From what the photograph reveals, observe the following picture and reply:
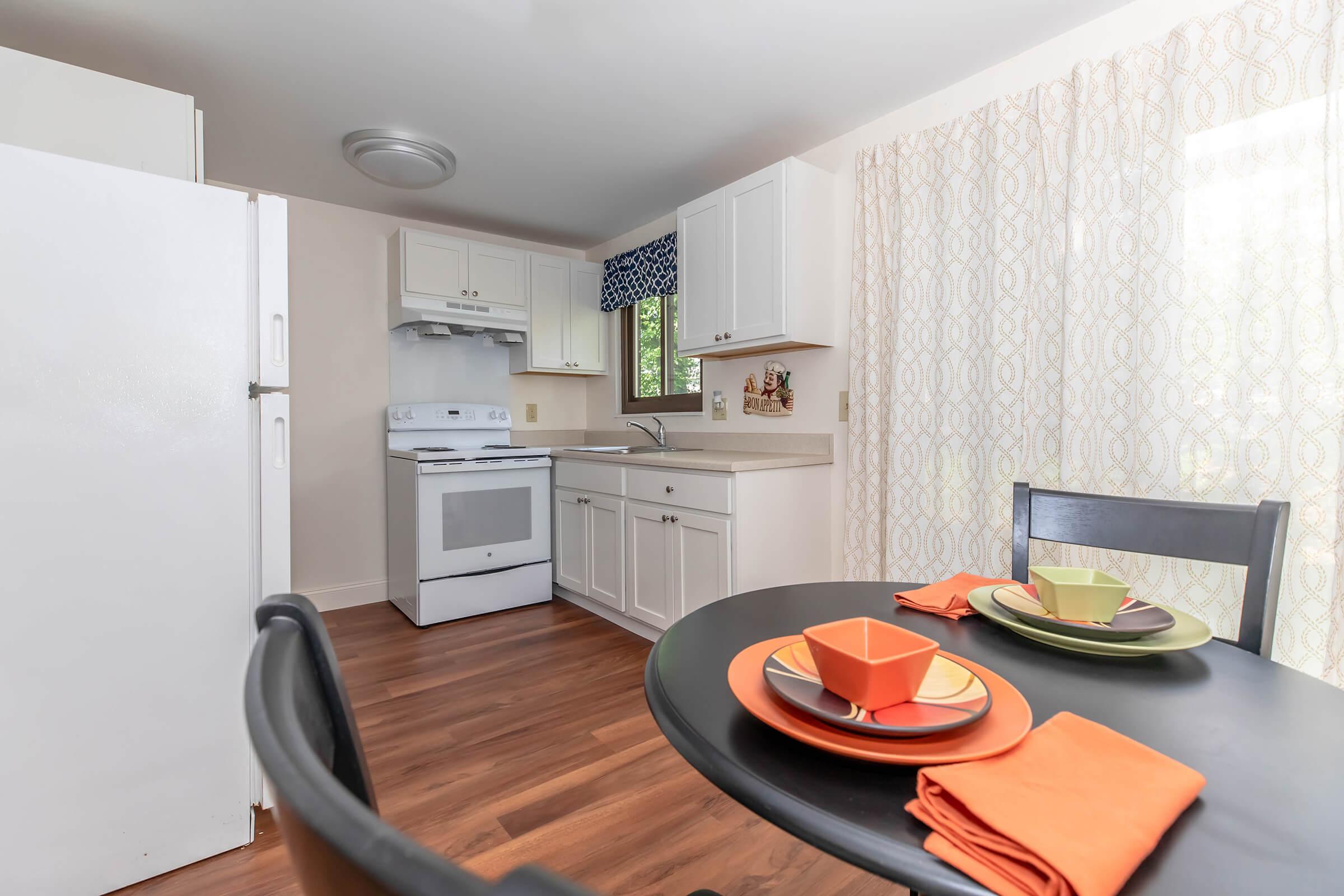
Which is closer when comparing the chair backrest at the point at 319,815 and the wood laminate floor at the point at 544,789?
the chair backrest at the point at 319,815

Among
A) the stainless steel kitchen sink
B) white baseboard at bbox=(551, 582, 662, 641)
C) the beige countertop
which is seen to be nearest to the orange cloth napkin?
the beige countertop

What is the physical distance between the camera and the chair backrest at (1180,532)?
1019 millimetres

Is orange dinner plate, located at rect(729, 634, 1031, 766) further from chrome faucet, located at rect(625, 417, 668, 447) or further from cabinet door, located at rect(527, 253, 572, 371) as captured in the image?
cabinet door, located at rect(527, 253, 572, 371)

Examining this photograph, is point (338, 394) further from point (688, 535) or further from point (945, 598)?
point (945, 598)

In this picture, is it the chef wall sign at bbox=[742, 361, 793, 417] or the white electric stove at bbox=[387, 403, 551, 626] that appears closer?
the chef wall sign at bbox=[742, 361, 793, 417]

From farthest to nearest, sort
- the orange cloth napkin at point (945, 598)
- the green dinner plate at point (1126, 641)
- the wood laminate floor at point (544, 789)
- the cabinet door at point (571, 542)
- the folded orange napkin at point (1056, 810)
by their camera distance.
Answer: the cabinet door at point (571, 542), the wood laminate floor at point (544, 789), the orange cloth napkin at point (945, 598), the green dinner plate at point (1126, 641), the folded orange napkin at point (1056, 810)

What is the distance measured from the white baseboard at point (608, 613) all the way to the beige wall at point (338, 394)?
1.07 m

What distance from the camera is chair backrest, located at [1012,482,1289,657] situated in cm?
102

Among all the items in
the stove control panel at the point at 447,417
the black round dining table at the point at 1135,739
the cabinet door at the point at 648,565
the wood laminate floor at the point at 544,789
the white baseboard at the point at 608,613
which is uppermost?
the stove control panel at the point at 447,417

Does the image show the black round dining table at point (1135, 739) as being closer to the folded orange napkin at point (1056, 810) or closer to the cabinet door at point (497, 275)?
the folded orange napkin at point (1056, 810)

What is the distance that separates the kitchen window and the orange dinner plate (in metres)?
2.94

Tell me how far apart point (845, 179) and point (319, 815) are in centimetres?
297

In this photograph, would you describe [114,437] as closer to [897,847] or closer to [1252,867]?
[897,847]

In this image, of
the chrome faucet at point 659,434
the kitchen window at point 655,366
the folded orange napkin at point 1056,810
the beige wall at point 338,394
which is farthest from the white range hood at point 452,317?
the folded orange napkin at point 1056,810
